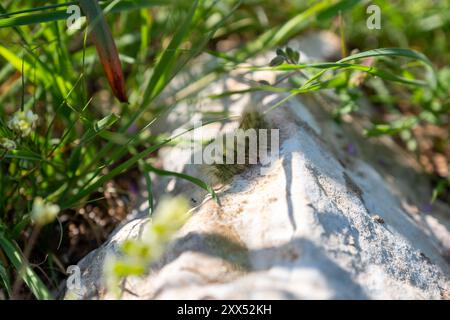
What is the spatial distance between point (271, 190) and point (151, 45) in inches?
61.0

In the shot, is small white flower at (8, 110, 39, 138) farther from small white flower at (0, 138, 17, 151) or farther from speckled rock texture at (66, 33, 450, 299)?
speckled rock texture at (66, 33, 450, 299)

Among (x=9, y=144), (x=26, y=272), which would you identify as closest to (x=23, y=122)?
(x=9, y=144)

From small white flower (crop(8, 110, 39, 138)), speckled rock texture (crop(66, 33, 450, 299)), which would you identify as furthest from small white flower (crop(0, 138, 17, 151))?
speckled rock texture (crop(66, 33, 450, 299))

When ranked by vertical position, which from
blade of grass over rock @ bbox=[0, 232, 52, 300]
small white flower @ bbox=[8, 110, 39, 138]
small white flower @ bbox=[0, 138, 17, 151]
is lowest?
blade of grass over rock @ bbox=[0, 232, 52, 300]

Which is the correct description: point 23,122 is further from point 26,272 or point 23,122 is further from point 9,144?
point 26,272

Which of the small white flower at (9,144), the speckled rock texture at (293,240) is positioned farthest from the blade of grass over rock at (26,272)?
the small white flower at (9,144)

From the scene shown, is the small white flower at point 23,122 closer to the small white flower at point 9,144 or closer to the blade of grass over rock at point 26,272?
the small white flower at point 9,144

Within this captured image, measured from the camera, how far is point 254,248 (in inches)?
52.8

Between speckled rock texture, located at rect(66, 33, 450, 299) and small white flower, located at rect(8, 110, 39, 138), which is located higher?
small white flower, located at rect(8, 110, 39, 138)

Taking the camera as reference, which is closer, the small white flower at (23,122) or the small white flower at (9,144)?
the small white flower at (9,144)

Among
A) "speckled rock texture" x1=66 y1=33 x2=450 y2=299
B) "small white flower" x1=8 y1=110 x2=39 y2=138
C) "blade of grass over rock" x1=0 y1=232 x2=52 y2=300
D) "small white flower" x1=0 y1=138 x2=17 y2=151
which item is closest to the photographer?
"speckled rock texture" x1=66 y1=33 x2=450 y2=299

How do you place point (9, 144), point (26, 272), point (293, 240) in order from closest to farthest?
point (293, 240)
point (26, 272)
point (9, 144)
